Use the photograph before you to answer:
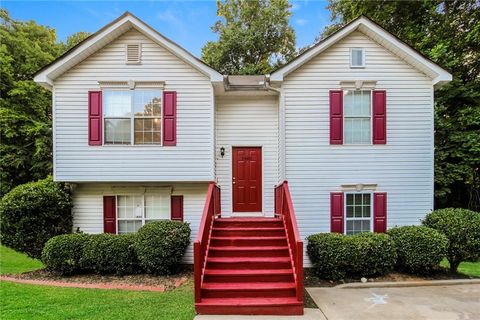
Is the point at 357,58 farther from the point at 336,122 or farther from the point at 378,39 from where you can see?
the point at 336,122

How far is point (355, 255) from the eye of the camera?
705 centimetres

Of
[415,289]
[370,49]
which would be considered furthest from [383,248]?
[370,49]

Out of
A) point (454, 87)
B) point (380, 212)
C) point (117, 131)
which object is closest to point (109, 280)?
point (117, 131)

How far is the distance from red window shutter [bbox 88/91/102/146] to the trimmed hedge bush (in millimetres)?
6812

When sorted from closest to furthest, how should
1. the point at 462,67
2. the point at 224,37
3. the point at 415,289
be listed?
1. the point at 415,289
2. the point at 462,67
3. the point at 224,37

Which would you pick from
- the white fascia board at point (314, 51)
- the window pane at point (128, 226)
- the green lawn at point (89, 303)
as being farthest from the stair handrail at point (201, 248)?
the white fascia board at point (314, 51)

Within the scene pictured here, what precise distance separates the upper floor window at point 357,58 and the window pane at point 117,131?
22.4ft

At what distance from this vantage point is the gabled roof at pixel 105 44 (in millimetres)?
7941

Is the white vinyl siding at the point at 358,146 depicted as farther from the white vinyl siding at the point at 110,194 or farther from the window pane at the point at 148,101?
the window pane at the point at 148,101

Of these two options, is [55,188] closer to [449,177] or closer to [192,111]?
[192,111]

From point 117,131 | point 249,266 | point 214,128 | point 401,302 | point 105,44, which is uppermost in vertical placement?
point 105,44

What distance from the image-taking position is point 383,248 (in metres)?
7.26

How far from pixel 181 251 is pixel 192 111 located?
3893 millimetres

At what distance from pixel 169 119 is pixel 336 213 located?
5.57 meters
